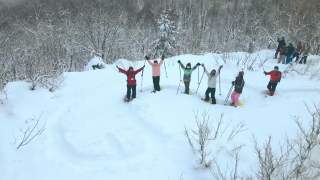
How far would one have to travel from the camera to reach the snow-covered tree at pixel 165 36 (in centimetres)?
1817

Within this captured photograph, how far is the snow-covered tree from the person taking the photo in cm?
1817

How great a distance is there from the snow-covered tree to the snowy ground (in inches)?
441

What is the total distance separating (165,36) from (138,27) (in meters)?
6.36

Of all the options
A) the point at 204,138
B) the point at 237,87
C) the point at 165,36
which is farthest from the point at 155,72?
the point at 165,36

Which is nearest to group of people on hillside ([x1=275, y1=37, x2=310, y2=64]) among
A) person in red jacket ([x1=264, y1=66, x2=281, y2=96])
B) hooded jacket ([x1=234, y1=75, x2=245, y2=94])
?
person in red jacket ([x1=264, y1=66, x2=281, y2=96])

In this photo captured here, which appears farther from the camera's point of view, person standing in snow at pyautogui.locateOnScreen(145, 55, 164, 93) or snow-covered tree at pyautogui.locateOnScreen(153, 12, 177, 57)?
snow-covered tree at pyautogui.locateOnScreen(153, 12, 177, 57)

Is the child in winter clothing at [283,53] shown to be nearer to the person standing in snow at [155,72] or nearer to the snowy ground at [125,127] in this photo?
the snowy ground at [125,127]

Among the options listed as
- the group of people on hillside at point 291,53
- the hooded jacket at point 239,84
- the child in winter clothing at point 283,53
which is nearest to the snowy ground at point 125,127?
the hooded jacket at point 239,84

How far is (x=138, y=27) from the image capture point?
919 inches

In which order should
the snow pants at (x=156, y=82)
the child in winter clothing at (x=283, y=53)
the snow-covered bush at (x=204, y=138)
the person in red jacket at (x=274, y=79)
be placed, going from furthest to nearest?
the child in winter clothing at (x=283, y=53), the snow pants at (x=156, y=82), the person in red jacket at (x=274, y=79), the snow-covered bush at (x=204, y=138)

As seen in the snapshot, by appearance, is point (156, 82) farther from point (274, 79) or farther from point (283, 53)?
point (283, 53)

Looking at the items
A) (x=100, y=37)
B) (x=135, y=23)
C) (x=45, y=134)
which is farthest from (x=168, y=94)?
(x=135, y=23)

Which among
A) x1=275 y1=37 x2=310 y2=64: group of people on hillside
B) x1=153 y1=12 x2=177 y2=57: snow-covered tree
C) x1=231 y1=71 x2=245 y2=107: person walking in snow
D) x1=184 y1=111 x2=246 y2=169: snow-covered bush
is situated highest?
x1=153 y1=12 x2=177 y2=57: snow-covered tree

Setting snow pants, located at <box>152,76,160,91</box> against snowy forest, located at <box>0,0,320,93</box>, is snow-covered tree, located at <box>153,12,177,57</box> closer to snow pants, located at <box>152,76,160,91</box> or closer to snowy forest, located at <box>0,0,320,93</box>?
snowy forest, located at <box>0,0,320,93</box>
